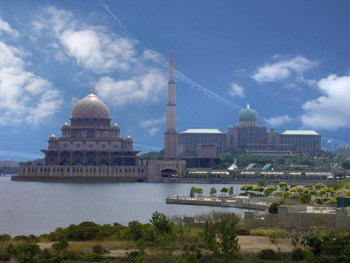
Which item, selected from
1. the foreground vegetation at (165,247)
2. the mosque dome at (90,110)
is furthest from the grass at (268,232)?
the mosque dome at (90,110)

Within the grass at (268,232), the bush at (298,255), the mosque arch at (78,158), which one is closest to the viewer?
the bush at (298,255)

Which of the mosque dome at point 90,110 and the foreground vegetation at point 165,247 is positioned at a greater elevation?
the mosque dome at point 90,110

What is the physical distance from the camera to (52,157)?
572 feet

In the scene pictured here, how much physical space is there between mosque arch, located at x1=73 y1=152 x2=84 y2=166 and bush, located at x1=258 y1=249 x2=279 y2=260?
139876 millimetres

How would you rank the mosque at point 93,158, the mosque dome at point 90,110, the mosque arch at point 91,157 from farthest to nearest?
the mosque dome at point 90,110 → the mosque arch at point 91,157 → the mosque at point 93,158

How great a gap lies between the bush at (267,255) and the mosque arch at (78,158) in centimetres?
13988

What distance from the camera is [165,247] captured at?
36969 millimetres

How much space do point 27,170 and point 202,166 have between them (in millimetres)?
48470

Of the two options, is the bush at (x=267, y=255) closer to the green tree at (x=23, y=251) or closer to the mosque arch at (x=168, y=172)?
the green tree at (x=23, y=251)

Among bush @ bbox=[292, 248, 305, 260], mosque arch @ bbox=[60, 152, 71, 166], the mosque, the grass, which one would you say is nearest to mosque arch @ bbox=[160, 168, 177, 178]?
the mosque

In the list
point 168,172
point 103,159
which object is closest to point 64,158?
point 103,159

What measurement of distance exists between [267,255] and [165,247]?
Result: 539cm

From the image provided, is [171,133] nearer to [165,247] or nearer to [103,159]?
[103,159]

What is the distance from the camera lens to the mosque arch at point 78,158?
173 meters
